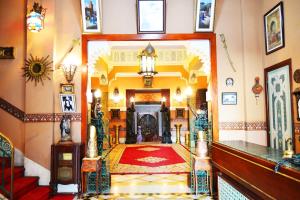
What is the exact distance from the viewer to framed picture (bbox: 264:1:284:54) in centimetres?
534

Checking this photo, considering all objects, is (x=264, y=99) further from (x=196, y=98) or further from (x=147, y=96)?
(x=147, y=96)

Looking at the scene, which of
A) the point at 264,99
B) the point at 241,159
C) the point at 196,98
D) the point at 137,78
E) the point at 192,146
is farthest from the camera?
the point at 137,78

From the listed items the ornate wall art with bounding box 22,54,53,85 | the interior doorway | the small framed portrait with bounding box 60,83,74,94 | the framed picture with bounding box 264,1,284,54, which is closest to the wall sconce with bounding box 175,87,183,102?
the interior doorway

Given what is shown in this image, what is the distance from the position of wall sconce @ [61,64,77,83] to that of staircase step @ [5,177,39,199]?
81.2 inches

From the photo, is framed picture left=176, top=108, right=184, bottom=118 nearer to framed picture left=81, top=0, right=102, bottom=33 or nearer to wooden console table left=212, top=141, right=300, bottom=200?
framed picture left=81, top=0, right=102, bottom=33

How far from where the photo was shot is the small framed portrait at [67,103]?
19.8 feet

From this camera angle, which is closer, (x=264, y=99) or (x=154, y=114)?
(x=264, y=99)

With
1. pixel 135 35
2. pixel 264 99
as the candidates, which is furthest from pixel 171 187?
pixel 135 35

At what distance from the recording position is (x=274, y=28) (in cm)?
556

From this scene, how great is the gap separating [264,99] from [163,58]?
19.9ft

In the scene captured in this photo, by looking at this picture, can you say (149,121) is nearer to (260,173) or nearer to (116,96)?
(116,96)

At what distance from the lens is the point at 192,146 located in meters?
11.5

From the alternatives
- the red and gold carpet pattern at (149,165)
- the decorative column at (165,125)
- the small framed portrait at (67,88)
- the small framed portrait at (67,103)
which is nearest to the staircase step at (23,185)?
the small framed portrait at (67,103)

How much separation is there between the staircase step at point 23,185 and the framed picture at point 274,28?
17.0ft
